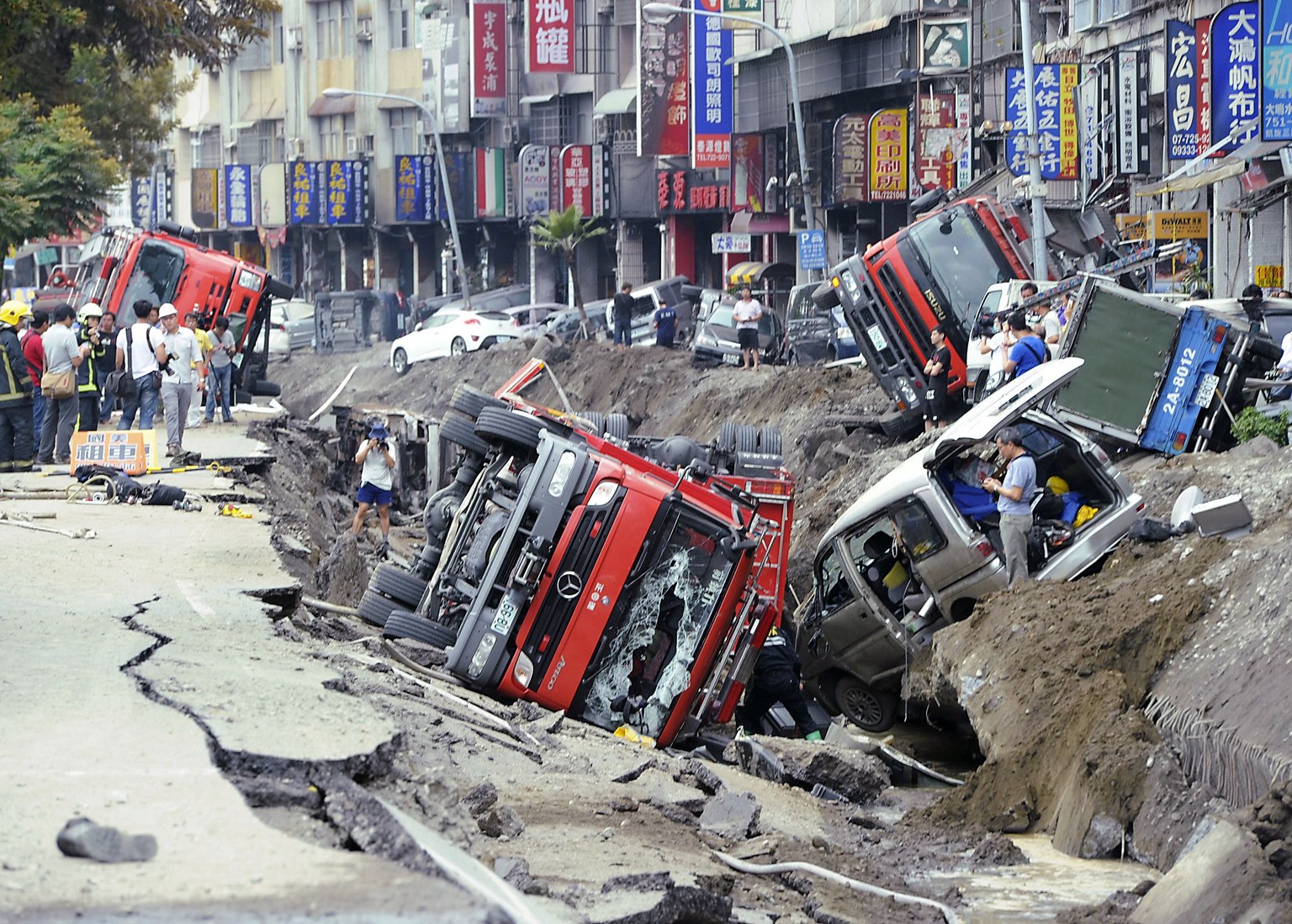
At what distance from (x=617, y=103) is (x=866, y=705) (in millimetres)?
43374

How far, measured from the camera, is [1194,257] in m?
27.8

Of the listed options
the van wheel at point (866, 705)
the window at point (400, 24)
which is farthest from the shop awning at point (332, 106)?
the van wheel at point (866, 705)

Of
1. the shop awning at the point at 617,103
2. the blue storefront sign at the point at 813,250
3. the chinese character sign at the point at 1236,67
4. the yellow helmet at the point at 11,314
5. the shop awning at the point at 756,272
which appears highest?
the shop awning at the point at 617,103

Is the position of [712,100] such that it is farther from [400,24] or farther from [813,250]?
[400,24]

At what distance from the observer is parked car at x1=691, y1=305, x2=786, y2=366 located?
35.1 m

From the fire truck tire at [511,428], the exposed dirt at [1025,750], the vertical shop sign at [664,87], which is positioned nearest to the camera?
the exposed dirt at [1025,750]

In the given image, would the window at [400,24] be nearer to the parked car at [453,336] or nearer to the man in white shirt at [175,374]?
the parked car at [453,336]

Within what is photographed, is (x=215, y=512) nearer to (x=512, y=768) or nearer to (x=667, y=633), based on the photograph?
(x=667, y=633)

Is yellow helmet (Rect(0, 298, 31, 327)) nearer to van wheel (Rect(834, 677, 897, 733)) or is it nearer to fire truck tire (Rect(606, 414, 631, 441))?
fire truck tire (Rect(606, 414, 631, 441))

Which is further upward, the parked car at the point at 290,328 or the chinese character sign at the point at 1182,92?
the chinese character sign at the point at 1182,92

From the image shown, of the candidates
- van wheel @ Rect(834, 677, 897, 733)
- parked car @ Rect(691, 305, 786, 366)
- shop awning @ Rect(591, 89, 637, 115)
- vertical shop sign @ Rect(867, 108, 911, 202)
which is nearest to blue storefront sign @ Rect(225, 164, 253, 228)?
shop awning @ Rect(591, 89, 637, 115)

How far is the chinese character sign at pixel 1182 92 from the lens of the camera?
25.5m

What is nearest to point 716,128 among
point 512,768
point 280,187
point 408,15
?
point 408,15

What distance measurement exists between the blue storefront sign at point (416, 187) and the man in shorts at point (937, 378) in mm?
44231
